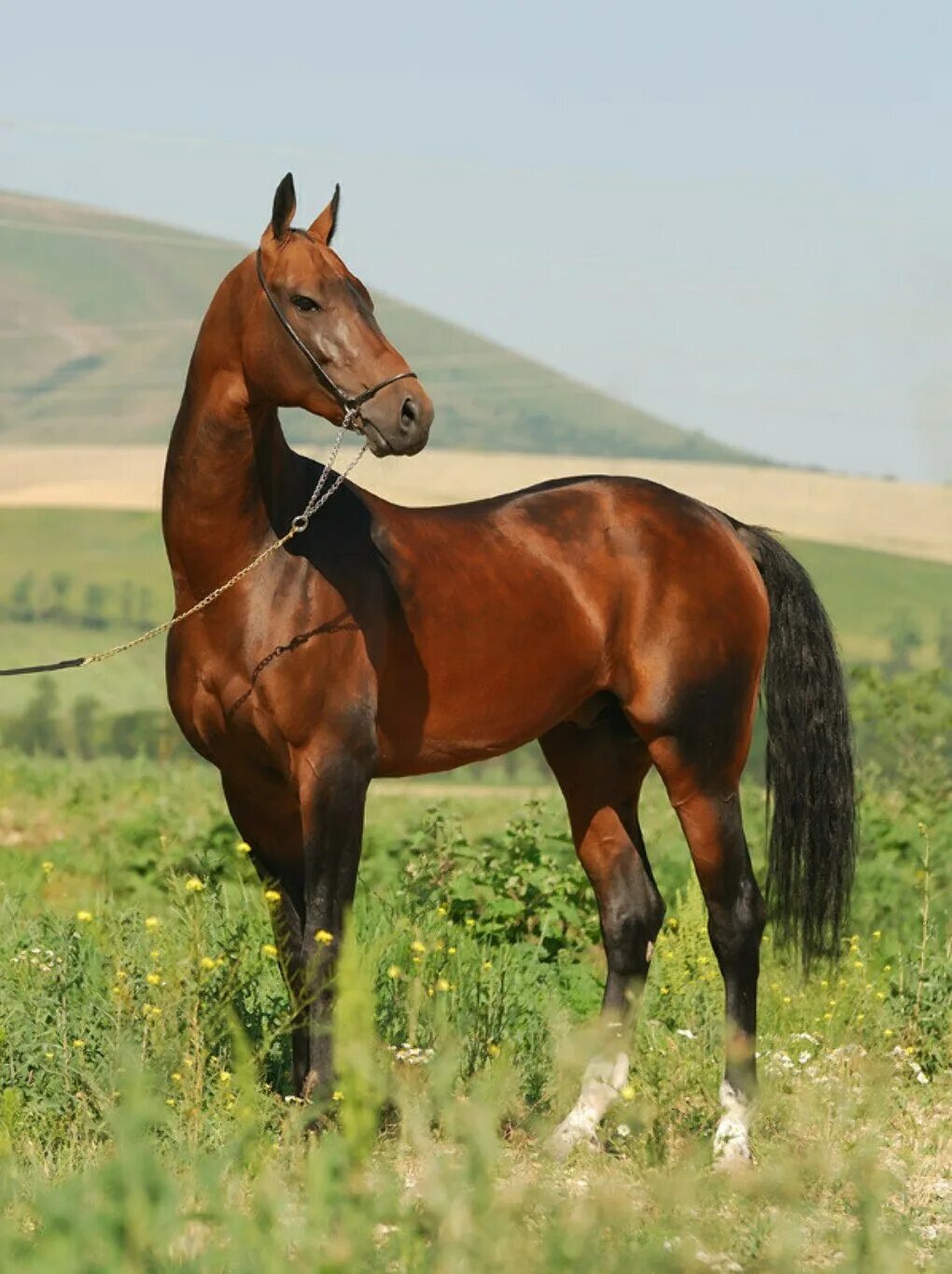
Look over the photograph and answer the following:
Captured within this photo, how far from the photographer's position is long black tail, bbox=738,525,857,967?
22.9ft

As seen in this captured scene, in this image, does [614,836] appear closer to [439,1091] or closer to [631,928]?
[631,928]

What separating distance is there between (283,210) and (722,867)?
2675mm

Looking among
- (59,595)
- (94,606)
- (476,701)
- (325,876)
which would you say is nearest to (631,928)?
(476,701)

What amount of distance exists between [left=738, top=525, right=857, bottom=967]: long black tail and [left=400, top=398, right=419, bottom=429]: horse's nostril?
2.26 metres

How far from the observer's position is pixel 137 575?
2586 cm

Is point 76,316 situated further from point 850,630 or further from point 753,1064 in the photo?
point 753,1064

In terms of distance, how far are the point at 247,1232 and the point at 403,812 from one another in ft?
35.2

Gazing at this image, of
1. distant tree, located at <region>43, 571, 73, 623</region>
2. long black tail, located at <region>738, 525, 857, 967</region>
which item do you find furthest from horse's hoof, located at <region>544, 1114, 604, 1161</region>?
distant tree, located at <region>43, 571, 73, 623</region>

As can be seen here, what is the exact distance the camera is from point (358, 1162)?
134 inches

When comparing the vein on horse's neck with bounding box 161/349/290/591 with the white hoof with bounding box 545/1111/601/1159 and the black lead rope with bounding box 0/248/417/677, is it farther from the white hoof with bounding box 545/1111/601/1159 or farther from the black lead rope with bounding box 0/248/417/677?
the white hoof with bounding box 545/1111/601/1159

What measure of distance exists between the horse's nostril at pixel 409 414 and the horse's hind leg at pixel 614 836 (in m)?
2.00

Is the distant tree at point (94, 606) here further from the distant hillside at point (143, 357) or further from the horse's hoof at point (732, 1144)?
the horse's hoof at point (732, 1144)

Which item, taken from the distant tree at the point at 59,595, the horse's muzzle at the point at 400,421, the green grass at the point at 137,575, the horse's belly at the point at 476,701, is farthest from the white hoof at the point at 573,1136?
the distant tree at the point at 59,595

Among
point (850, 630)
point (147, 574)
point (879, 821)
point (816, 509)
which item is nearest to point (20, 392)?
point (147, 574)
